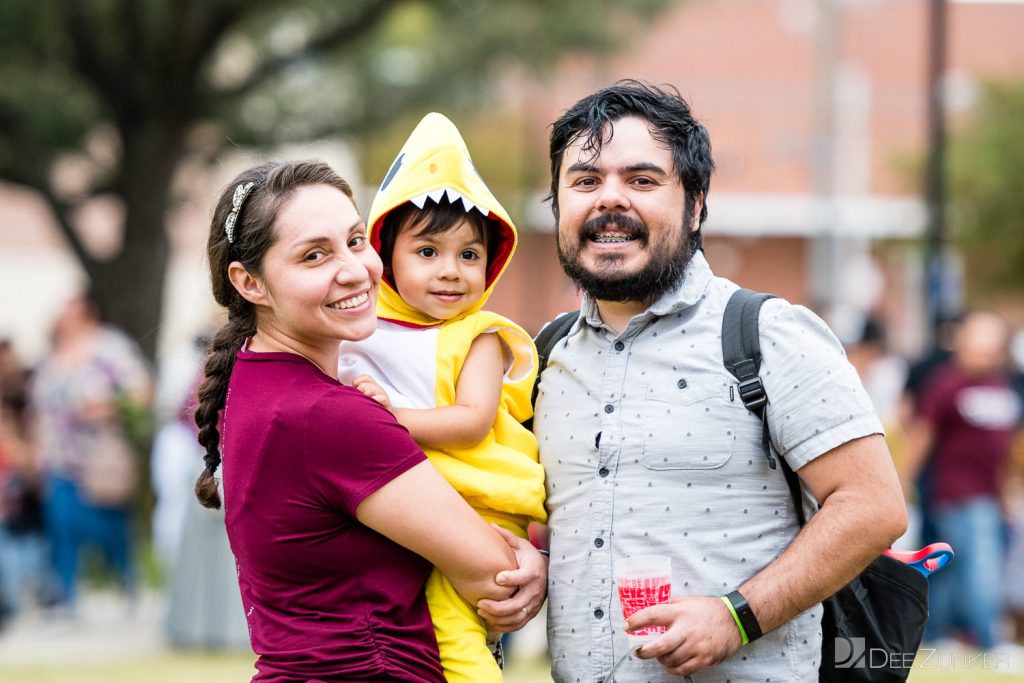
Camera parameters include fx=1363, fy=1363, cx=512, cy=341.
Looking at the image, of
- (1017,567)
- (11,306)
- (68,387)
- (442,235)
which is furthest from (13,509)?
(11,306)

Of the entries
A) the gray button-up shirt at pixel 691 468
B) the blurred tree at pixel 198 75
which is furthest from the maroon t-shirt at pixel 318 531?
the blurred tree at pixel 198 75

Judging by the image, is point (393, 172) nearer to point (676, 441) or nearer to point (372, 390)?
point (372, 390)

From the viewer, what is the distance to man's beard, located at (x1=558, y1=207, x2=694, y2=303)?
3322 mm

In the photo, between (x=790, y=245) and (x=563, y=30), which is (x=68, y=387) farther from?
(x=790, y=245)

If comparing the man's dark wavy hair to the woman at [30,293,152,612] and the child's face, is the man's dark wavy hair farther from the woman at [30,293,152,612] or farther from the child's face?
the woman at [30,293,152,612]

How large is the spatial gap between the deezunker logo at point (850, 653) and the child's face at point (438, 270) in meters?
1.26

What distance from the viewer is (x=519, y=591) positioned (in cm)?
326

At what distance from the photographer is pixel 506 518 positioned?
11.1 feet

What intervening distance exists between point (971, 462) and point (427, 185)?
6.86 meters

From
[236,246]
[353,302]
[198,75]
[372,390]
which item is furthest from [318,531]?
[198,75]

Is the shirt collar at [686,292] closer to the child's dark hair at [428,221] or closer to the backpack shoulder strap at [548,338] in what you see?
the backpack shoulder strap at [548,338]

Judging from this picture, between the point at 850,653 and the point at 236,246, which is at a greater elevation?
the point at 236,246

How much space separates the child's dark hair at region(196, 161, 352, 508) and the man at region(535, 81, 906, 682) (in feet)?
2.26

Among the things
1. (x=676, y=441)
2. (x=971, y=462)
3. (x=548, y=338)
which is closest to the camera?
(x=676, y=441)
